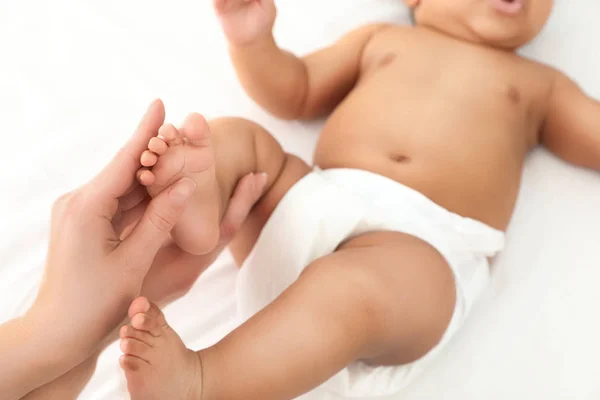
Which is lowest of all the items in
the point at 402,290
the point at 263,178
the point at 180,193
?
the point at 402,290

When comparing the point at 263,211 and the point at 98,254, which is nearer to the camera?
the point at 98,254

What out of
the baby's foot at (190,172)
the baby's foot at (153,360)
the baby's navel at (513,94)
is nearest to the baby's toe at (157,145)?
the baby's foot at (190,172)

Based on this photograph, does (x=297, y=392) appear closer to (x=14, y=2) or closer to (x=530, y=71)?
(x=530, y=71)

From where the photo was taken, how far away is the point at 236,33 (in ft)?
3.07

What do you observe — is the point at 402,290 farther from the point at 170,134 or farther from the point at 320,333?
the point at 170,134

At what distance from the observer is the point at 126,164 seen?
64 centimetres

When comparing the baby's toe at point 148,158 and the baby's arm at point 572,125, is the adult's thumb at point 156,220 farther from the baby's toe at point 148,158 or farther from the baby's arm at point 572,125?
the baby's arm at point 572,125

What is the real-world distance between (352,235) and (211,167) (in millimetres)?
259

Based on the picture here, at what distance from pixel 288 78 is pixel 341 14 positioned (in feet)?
0.91

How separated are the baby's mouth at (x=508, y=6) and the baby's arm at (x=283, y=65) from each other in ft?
0.73

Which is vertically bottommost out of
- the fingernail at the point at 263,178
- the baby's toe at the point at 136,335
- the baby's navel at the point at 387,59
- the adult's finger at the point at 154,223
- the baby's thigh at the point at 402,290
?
the baby's thigh at the point at 402,290

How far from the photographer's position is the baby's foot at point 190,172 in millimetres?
650

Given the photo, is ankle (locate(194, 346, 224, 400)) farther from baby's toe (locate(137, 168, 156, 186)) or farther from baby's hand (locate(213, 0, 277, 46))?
baby's hand (locate(213, 0, 277, 46))

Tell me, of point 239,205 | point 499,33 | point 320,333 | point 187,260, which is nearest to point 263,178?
point 239,205
